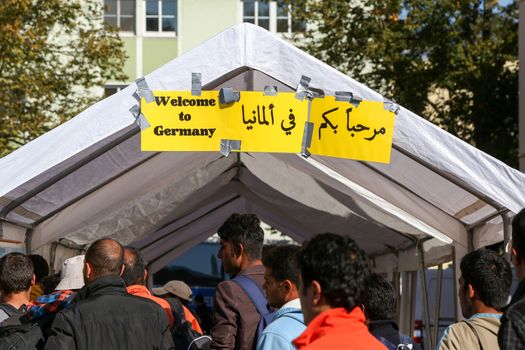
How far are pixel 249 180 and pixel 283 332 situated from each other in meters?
8.09

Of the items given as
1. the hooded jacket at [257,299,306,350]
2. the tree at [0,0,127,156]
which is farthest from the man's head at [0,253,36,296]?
the tree at [0,0,127,156]

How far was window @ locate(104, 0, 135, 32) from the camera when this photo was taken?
34.5m

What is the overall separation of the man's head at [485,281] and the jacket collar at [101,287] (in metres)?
1.77

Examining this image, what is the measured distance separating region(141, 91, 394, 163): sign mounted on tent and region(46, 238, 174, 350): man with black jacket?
57.4 inches

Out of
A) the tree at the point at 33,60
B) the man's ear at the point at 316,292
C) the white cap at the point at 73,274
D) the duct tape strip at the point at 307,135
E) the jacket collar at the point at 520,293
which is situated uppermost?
the tree at the point at 33,60

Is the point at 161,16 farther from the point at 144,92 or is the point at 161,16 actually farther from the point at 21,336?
the point at 21,336

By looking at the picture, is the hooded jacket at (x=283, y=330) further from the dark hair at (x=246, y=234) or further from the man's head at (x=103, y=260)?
the dark hair at (x=246, y=234)

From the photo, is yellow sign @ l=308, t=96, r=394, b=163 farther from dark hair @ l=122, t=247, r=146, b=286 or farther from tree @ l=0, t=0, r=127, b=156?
tree @ l=0, t=0, r=127, b=156

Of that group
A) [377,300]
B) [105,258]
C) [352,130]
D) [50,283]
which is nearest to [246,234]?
[377,300]

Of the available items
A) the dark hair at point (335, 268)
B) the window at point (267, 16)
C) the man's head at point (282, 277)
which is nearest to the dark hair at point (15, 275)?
the man's head at point (282, 277)

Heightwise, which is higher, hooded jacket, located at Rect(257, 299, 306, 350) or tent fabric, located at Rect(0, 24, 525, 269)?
tent fabric, located at Rect(0, 24, 525, 269)

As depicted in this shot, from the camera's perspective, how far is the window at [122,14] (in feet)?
113

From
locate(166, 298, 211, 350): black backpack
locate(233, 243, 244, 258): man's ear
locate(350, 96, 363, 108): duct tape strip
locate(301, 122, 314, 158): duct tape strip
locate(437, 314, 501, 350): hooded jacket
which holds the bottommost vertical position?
locate(166, 298, 211, 350): black backpack

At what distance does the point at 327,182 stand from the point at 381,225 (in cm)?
176
